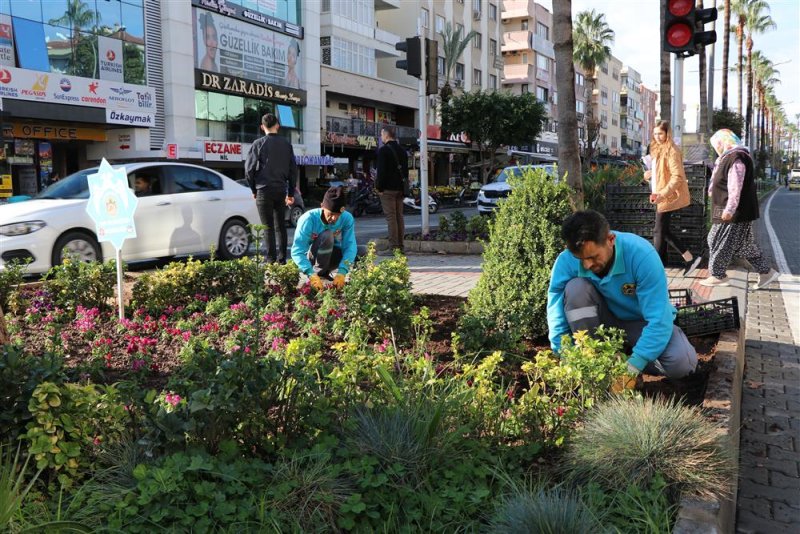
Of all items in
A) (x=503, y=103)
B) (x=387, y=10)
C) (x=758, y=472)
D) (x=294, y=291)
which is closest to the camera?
(x=758, y=472)

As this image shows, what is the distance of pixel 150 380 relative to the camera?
4062mm

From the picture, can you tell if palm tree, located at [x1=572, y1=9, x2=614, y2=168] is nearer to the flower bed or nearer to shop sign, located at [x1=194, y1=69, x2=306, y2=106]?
shop sign, located at [x1=194, y1=69, x2=306, y2=106]

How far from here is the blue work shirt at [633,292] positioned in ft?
12.0

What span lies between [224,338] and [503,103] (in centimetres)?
4210

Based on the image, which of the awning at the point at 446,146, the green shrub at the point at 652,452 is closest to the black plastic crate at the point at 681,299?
the green shrub at the point at 652,452

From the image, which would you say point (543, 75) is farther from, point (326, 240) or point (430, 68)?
point (326, 240)

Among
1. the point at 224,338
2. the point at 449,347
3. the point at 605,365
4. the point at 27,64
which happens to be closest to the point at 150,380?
the point at 224,338

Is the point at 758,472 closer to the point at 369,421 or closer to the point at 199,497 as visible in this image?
the point at 369,421

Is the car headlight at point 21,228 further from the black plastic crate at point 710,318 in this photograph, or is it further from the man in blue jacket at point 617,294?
the black plastic crate at point 710,318

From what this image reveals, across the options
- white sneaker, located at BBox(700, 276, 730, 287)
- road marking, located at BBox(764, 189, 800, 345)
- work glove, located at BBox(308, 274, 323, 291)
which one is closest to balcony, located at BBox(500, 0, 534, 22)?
road marking, located at BBox(764, 189, 800, 345)

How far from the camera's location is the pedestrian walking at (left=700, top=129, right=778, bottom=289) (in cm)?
796

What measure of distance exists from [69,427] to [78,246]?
7.69 meters

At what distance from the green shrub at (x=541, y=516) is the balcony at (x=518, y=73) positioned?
68516mm

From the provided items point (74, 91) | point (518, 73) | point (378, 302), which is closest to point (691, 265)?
point (378, 302)
